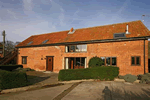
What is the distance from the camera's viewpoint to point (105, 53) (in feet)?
38.5

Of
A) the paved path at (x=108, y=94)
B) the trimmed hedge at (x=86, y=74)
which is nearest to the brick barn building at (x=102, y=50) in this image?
the trimmed hedge at (x=86, y=74)

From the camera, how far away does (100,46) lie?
12.1 metres

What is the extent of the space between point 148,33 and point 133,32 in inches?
59.0

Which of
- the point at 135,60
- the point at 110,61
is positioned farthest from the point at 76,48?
the point at 135,60

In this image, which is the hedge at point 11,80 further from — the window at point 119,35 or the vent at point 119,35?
the window at point 119,35

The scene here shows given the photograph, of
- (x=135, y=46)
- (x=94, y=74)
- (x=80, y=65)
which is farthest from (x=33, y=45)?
(x=135, y=46)

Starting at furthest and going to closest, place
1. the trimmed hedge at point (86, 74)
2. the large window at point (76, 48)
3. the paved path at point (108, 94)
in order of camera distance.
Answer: the large window at point (76, 48) < the trimmed hedge at point (86, 74) < the paved path at point (108, 94)

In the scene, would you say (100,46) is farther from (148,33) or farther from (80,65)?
(148,33)

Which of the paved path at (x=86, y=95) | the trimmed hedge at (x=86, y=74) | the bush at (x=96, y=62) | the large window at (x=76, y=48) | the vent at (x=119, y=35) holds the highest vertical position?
the vent at (x=119, y=35)

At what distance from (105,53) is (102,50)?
521 mm

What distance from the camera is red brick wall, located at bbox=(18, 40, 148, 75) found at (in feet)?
34.0

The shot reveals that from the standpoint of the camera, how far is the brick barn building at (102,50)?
10391 millimetres

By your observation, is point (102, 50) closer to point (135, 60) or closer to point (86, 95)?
point (135, 60)

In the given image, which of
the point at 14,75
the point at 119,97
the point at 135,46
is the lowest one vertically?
the point at 119,97
